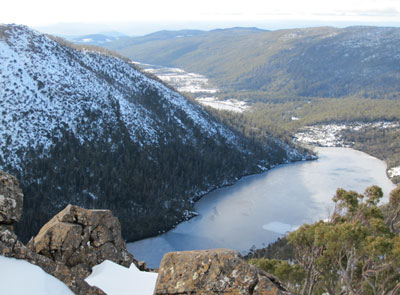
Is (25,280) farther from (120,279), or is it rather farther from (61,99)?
(61,99)

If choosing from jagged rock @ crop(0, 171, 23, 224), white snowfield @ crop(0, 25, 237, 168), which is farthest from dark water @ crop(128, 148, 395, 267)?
jagged rock @ crop(0, 171, 23, 224)

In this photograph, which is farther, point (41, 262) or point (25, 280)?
point (41, 262)

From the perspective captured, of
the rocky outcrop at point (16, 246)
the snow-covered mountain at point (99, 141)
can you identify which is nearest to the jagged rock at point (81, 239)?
the rocky outcrop at point (16, 246)

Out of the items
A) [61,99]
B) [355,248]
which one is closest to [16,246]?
[355,248]

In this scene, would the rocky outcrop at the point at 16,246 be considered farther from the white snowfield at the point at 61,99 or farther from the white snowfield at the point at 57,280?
the white snowfield at the point at 61,99

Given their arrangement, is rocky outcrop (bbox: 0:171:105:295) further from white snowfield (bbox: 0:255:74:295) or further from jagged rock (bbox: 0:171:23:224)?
white snowfield (bbox: 0:255:74:295)

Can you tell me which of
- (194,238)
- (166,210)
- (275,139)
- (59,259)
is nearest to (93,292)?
(59,259)

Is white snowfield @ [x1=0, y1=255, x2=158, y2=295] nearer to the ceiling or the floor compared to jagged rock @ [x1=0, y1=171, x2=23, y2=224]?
nearer to the floor
